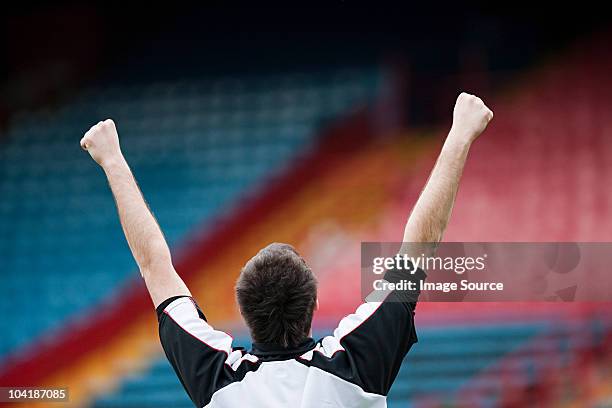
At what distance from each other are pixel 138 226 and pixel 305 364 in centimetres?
42

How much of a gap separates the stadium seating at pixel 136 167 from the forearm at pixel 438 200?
235 inches

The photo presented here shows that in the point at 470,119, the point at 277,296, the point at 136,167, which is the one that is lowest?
the point at 277,296

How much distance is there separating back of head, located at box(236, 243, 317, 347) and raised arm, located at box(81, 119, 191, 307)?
16cm

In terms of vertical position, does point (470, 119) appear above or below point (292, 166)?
below

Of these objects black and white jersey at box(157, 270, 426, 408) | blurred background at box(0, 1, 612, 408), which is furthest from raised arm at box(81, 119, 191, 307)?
blurred background at box(0, 1, 612, 408)

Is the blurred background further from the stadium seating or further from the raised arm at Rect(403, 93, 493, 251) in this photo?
the raised arm at Rect(403, 93, 493, 251)

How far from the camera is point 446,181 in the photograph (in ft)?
5.43

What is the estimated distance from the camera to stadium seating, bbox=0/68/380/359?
25.5 ft

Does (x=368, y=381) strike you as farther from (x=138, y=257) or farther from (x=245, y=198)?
(x=245, y=198)

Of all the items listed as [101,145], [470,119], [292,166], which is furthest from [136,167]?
[470,119]

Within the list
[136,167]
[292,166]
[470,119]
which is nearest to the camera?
[470,119]

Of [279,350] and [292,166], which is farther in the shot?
[292,166]

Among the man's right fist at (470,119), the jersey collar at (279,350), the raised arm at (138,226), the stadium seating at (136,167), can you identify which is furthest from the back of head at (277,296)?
the stadium seating at (136,167)

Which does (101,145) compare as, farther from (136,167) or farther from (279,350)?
(136,167)
